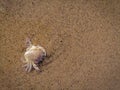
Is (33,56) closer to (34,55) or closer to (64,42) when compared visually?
(34,55)

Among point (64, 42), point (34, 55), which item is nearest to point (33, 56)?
point (34, 55)

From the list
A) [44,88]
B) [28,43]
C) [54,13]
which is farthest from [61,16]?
[44,88]

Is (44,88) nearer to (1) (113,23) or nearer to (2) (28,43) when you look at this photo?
(2) (28,43)
